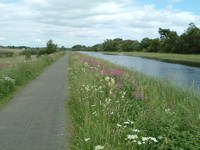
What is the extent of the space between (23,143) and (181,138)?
10.0ft

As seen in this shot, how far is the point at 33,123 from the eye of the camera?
552cm

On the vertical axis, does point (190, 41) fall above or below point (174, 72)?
above

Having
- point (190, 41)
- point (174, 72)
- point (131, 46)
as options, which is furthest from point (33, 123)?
point (131, 46)

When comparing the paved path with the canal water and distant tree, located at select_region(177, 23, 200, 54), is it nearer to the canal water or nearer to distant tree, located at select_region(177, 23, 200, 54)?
the canal water

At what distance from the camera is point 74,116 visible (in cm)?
592

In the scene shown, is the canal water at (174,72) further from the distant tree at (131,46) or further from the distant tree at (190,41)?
the distant tree at (131,46)

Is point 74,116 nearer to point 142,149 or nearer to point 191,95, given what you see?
point 142,149

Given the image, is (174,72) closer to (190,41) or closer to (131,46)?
(190,41)

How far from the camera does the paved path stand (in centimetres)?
432

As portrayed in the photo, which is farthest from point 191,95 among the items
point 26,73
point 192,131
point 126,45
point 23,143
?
point 126,45

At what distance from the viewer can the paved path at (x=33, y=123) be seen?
432 cm

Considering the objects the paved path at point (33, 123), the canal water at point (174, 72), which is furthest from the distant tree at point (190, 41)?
the paved path at point (33, 123)

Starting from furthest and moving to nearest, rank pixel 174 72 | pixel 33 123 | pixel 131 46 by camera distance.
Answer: pixel 131 46, pixel 174 72, pixel 33 123

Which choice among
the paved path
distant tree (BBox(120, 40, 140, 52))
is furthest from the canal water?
distant tree (BBox(120, 40, 140, 52))
